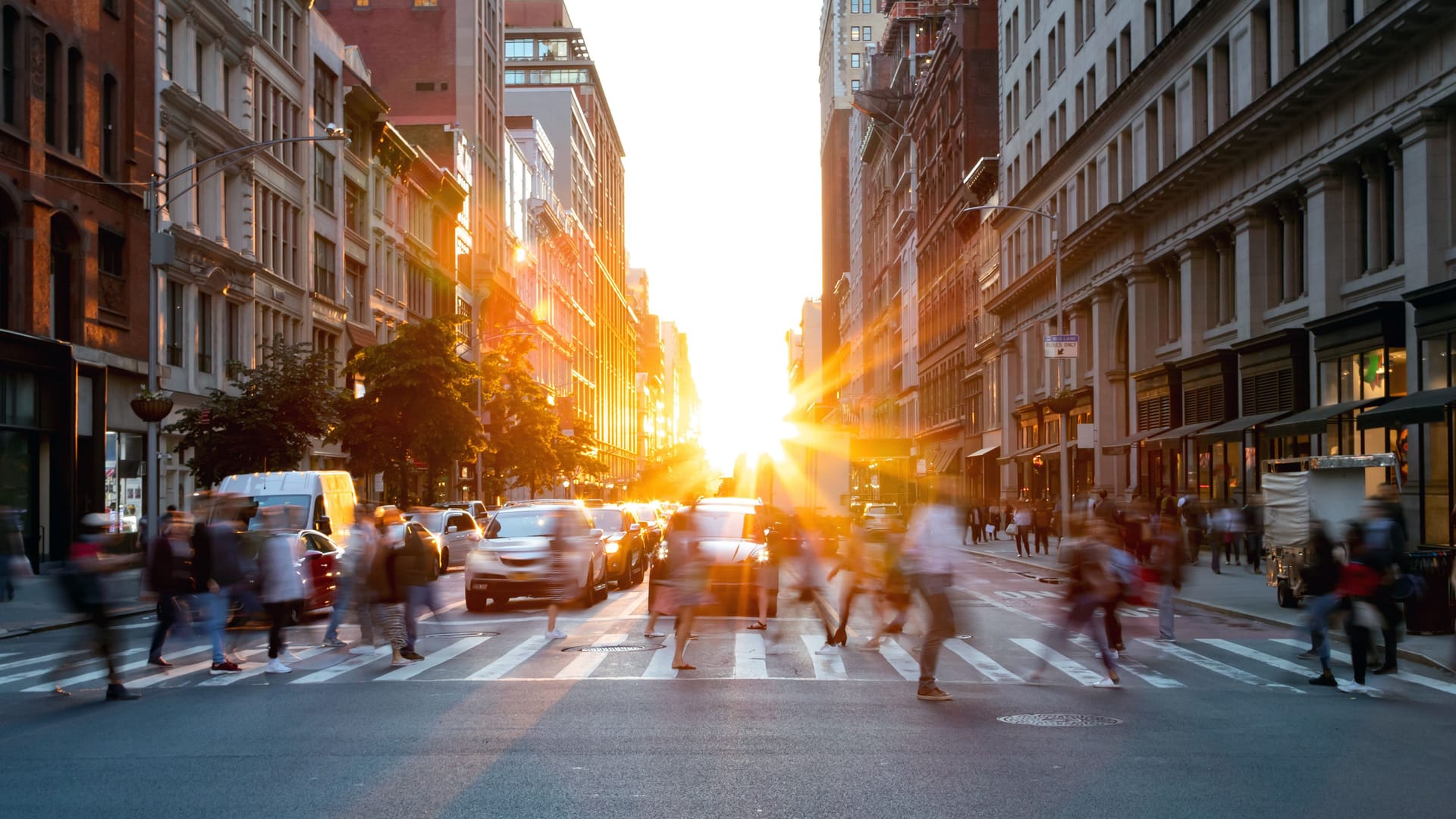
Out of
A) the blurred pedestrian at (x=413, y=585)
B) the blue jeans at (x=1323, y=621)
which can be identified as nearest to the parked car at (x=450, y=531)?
the blurred pedestrian at (x=413, y=585)

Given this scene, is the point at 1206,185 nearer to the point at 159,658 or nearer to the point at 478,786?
the point at 159,658

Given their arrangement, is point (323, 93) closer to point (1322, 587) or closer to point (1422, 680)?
point (1322, 587)

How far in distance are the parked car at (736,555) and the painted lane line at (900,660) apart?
10.8ft

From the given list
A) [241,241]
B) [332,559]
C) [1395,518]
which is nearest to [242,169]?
[241,241]

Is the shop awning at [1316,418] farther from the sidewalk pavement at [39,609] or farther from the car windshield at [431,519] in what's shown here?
the sidewalk pavement at [39,609]

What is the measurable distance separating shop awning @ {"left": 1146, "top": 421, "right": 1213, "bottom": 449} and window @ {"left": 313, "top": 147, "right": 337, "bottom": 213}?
30.0 meters

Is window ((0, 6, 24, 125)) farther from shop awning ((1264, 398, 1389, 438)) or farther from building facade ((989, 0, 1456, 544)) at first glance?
building facade ((989, 0, 1456, 544))

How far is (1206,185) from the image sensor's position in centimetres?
4034

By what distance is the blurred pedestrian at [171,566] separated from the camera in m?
14.9

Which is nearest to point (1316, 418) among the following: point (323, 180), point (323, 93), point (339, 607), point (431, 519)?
point (339, 607)

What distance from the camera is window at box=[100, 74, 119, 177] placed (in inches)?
1389

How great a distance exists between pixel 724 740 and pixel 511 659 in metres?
6.24

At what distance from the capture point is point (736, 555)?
21328mm

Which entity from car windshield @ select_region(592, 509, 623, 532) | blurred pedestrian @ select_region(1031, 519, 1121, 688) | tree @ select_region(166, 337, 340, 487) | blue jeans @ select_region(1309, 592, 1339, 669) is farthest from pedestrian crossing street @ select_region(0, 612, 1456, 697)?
tree @ select_region(166, 337, 340, 487)
